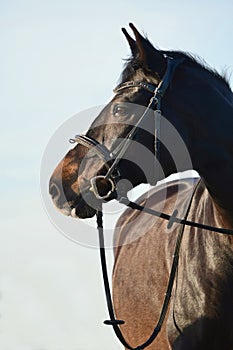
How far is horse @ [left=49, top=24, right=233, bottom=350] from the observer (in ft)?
16.7

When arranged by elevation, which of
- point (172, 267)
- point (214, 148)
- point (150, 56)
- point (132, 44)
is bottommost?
point (172, 267)

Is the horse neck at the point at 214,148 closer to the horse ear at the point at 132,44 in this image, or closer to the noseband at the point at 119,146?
the noseband at the point at 119,146

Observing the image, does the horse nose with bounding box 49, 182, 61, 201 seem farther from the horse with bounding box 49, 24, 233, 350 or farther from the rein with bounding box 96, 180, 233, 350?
the rein with bounding box 96, 180, 233, 350

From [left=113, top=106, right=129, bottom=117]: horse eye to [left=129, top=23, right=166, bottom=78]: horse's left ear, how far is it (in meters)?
0.29

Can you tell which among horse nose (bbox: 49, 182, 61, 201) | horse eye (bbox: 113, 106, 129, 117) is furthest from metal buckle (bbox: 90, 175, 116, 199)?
horse eye (bbox: 113, 106, 129, 117)

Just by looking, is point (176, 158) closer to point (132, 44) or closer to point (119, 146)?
point (119, 146)

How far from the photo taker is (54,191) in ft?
16.9

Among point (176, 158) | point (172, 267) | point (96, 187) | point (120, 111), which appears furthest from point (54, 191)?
point (172, 267)

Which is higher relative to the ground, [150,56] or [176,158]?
[150,56]

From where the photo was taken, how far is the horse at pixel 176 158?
5.09 m

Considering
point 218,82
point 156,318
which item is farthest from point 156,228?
point 218,82

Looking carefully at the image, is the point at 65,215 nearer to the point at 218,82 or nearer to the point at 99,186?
the point at 99,186

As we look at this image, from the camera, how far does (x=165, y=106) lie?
202 inches

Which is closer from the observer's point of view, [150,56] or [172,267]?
[150,56]
